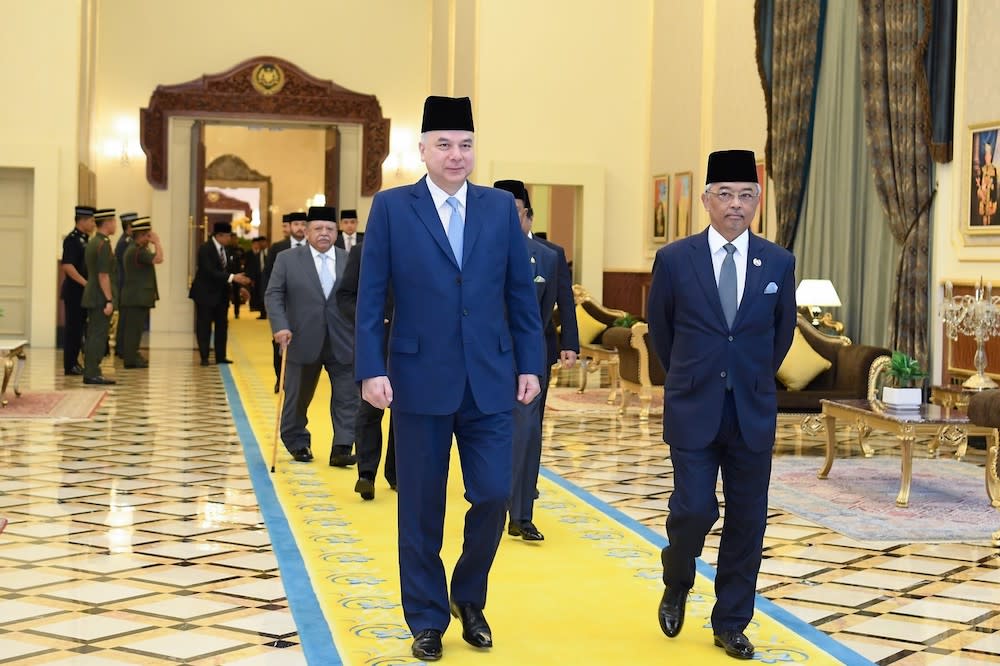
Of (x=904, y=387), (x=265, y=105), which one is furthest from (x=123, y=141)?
(x=904, y=387)

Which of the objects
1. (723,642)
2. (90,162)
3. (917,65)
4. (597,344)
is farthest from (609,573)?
(90,162)

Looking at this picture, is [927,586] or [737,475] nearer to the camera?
[737,475]

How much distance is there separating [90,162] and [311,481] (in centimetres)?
1236

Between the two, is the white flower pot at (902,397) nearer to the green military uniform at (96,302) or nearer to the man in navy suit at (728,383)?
the man in navy suit at (728,383)

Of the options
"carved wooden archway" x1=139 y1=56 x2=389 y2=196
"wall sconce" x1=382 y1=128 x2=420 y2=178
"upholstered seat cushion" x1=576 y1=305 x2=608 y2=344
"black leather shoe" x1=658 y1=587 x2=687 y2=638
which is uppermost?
"carved wooden archway" x1=139 y1=56 x2=389 y2=196

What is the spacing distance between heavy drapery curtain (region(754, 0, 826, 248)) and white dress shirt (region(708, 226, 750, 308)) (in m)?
8.62

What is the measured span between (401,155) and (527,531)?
14583 mm

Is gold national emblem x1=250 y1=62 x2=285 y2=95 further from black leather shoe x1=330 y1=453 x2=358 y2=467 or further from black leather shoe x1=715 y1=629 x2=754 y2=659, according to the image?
black leather shoe x1=715 y1=629 x2=754 y2=659

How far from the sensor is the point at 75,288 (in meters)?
13.8

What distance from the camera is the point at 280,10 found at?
19.8 metres

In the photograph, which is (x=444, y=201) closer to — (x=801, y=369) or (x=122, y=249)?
(x=801, y=369)

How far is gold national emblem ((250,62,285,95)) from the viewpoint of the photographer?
19237 mm

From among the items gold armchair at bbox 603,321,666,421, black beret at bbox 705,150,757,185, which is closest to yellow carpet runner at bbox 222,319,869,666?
black beret at bbox 705,150,757,185

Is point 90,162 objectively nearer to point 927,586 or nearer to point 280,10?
point 280,10
